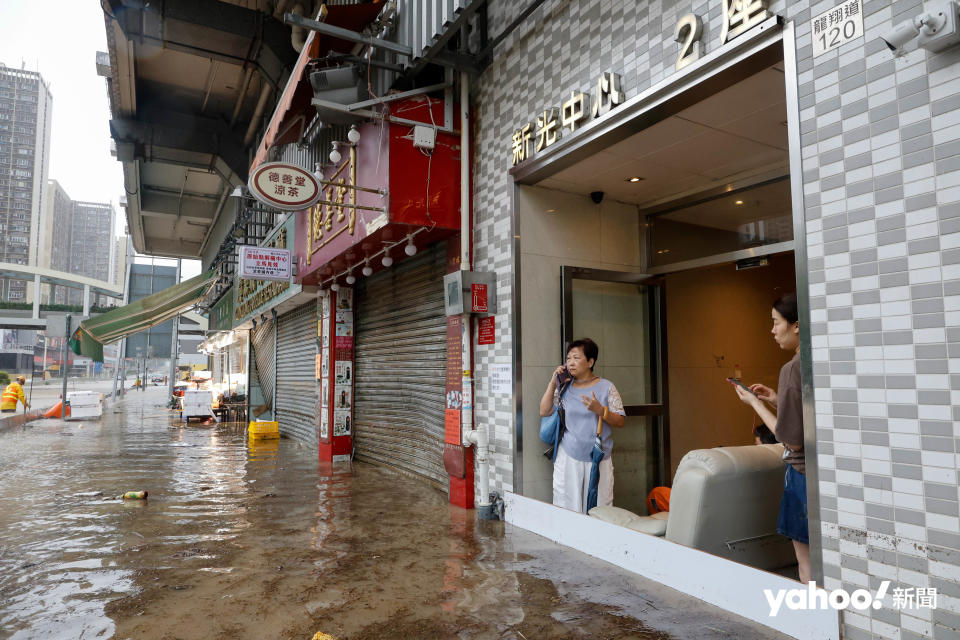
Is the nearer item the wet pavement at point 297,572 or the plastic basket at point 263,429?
the wet pavement at point 297,572

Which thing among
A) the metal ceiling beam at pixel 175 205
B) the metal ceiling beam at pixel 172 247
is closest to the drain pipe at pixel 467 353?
the metal ceiling beam at pixel 175 205

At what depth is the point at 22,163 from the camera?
73062 mm

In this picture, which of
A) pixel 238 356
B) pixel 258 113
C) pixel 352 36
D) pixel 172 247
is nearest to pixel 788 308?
pixel 352 36

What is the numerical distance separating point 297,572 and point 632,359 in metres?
3.78

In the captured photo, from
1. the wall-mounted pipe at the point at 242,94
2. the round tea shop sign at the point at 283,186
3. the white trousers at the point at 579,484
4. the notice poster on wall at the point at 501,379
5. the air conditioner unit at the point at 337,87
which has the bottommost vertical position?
the white trousers at the point at 579,484

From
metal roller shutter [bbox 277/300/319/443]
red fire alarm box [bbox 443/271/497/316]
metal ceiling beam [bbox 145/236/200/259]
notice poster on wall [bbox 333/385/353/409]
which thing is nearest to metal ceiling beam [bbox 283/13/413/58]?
red fire alarm box [bbox 443/271/497/316]

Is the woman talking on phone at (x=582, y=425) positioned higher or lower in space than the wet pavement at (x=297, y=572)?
higher

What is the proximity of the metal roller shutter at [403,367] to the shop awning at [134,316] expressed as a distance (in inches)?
417

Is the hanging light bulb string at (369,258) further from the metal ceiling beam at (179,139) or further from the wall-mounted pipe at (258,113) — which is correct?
the metal ceiling beam at (179,139)

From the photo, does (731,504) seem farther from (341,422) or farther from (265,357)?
(265,357)

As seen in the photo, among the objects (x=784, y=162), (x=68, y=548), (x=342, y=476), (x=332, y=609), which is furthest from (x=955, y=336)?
(x=342, y=476)

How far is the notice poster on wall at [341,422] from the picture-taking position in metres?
9.63

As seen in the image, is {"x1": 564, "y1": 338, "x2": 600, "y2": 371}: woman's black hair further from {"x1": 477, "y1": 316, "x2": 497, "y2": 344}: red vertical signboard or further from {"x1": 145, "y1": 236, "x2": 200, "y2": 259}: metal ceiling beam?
{"x1": 145, "y1": 236, "x2": 200, "y2": 259}: metal ceiling beam

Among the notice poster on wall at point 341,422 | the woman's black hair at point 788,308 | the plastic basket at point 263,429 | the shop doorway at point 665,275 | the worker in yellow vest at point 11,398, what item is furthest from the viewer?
the worker in yellow vest at point 11,398
